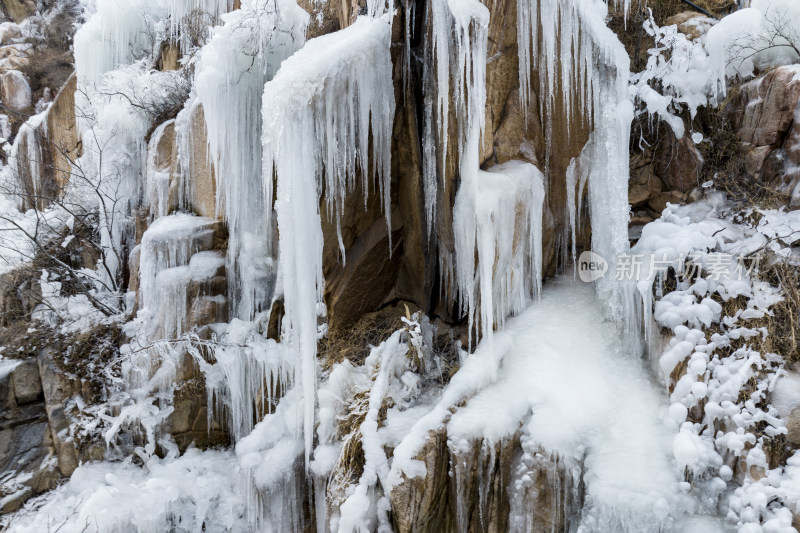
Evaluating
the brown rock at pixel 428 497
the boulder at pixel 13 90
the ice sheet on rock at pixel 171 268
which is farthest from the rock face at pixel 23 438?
the boulder at pixel 13 90

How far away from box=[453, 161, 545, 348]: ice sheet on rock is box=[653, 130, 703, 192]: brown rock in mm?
1835

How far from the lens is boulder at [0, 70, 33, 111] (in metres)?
11.6

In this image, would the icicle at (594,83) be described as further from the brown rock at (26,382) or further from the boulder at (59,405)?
the brown rock at (26,382)

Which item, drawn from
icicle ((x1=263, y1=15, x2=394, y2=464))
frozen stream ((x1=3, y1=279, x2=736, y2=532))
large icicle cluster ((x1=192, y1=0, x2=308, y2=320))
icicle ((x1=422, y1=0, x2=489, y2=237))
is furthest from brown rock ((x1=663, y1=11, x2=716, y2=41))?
large icicle cluster ((x1=192, y1=0, x2=308, y2=320))

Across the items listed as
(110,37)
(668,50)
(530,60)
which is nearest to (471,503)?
(530,60)

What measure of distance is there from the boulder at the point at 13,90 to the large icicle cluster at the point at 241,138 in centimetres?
856

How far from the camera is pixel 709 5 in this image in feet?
21.0

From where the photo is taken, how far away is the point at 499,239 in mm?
4551

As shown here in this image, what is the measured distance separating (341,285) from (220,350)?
1632 millimetres

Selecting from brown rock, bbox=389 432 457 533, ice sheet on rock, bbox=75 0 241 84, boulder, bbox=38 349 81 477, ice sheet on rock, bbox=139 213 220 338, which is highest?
ice sheet on rock, bbox=75 0 241 84

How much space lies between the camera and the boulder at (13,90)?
11633 millimetres

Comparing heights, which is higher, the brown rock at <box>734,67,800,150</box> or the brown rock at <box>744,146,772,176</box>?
the brown rock at <box>734,67,800,150</box>

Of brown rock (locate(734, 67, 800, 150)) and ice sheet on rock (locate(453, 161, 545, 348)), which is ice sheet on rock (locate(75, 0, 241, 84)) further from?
brown rock (locate(734, 67, 800, 150))

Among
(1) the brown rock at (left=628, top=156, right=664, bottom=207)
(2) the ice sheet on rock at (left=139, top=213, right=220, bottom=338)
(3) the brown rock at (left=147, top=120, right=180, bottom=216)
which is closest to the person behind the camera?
(1) the brown rock at (left=628, top=156, right=664, bottom=207)
